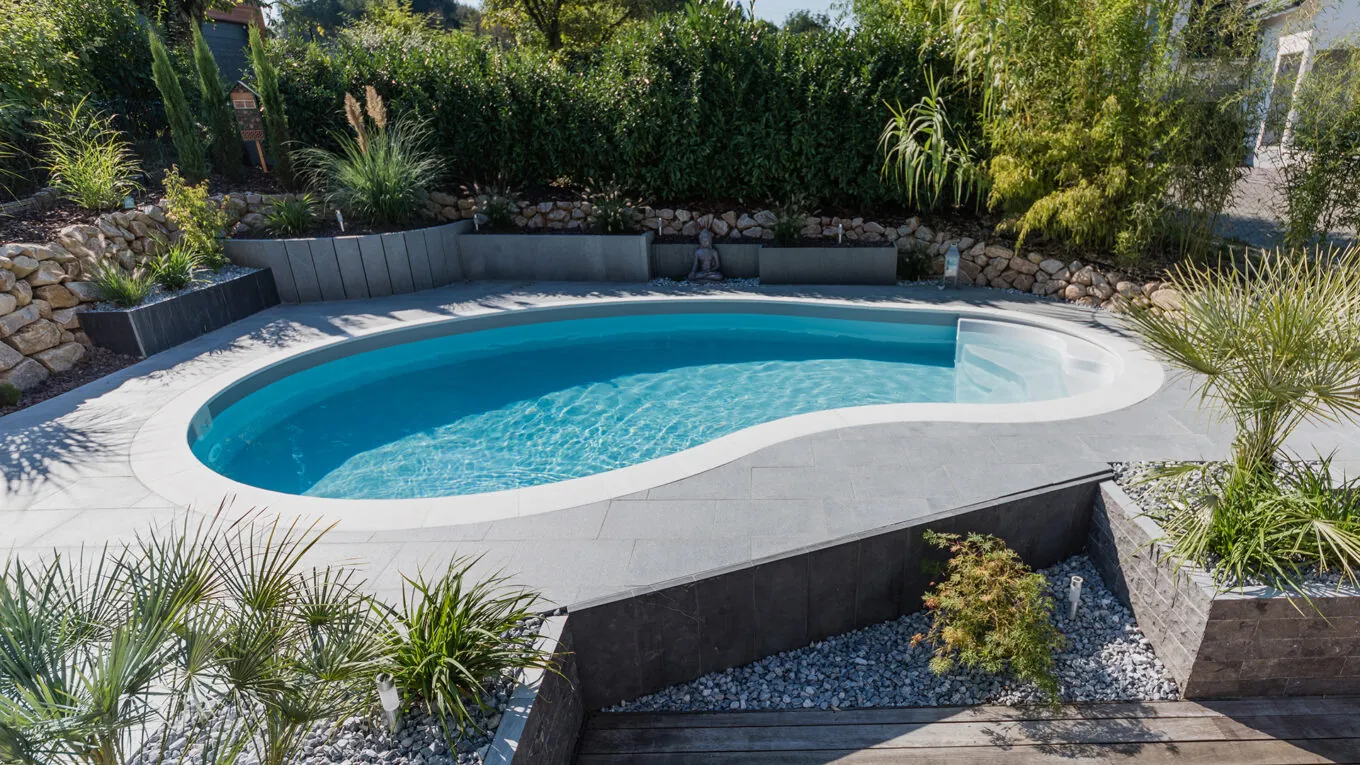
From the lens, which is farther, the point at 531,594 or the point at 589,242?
the point at 589,242

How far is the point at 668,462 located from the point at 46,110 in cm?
879

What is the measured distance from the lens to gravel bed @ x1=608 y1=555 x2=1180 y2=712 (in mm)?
3221

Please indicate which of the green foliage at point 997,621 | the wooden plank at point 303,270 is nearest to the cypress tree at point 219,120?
the wooden plank at point 303,270

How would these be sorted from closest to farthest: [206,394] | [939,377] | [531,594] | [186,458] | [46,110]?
1. [531,594]
2. [186,458]
3. [206,394]
4. [939,377]
5. [46,110]

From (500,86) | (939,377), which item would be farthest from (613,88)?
(939,377)

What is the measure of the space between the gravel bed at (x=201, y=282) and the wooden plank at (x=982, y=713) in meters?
6.68

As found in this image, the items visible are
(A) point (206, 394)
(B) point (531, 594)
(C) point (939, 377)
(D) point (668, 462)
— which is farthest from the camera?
(C) point (939, 377)

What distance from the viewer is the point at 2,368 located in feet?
19.7

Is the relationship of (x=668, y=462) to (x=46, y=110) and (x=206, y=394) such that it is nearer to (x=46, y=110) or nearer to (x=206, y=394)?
(x=206, y=394)

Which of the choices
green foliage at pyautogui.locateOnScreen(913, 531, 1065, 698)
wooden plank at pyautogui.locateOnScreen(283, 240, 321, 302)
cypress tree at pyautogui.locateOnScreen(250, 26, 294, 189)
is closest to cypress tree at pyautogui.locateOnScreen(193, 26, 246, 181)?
cypress tree at pyautogui.locateOnScreen(250, 26, 294, 189)

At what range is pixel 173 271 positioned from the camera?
7.34 m

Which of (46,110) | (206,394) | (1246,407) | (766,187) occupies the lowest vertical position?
(206,394)

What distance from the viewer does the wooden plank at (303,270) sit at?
8.33m

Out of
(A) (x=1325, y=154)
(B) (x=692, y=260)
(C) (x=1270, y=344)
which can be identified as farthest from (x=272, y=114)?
(A) (x=1325, y=154)
